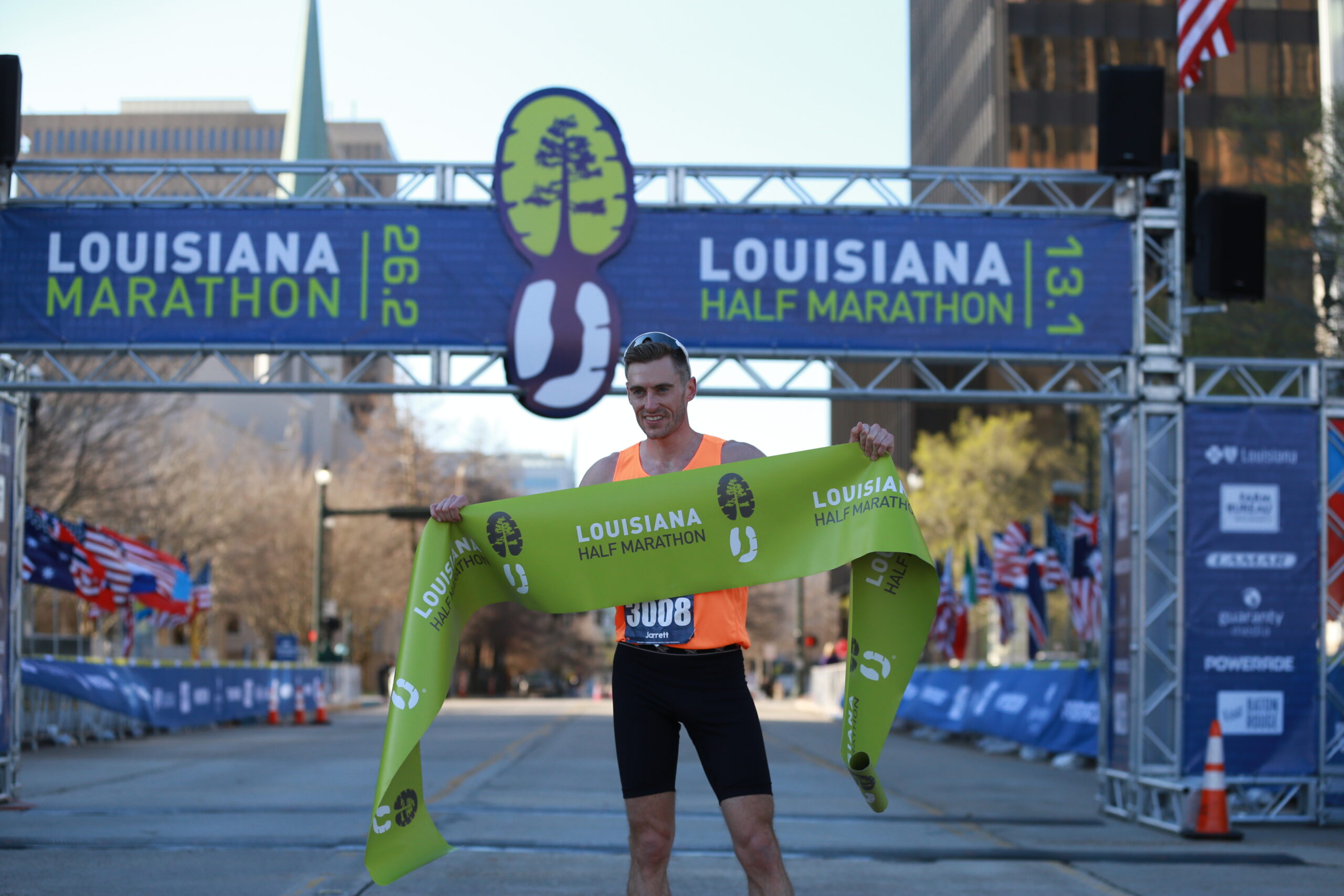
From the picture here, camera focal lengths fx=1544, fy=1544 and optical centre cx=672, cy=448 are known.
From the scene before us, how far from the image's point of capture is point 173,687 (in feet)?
84.1

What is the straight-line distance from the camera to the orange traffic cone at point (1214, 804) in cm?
1134

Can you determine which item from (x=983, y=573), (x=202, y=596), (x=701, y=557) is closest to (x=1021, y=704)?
(x=983, y=573)

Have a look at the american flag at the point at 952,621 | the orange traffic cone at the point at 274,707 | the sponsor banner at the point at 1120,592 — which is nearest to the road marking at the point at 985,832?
the sponsor banner at the point at 1120,592

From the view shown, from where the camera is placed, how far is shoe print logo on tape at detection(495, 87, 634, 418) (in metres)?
13.0

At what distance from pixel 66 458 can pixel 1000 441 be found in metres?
27.1

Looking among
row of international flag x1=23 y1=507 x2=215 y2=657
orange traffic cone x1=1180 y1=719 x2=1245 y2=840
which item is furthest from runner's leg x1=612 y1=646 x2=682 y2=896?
row of international flag x1=23 y1=507 x2=215 y2=657

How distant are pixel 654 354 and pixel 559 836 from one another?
242 inches

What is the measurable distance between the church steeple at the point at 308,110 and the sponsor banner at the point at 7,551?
98.0 meters

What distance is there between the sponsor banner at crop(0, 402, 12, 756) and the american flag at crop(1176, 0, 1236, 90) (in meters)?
10.4

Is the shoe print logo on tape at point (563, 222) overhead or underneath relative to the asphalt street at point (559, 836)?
overhead

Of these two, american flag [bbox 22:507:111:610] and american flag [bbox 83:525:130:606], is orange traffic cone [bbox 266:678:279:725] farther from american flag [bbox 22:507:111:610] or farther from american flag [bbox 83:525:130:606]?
american flag [bbox 22:507:111:610]

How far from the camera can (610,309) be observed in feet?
42.9

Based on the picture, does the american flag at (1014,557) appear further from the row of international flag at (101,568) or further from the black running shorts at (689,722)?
the black running shorts at (689,722)

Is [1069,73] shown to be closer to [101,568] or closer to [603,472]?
[101,568]
